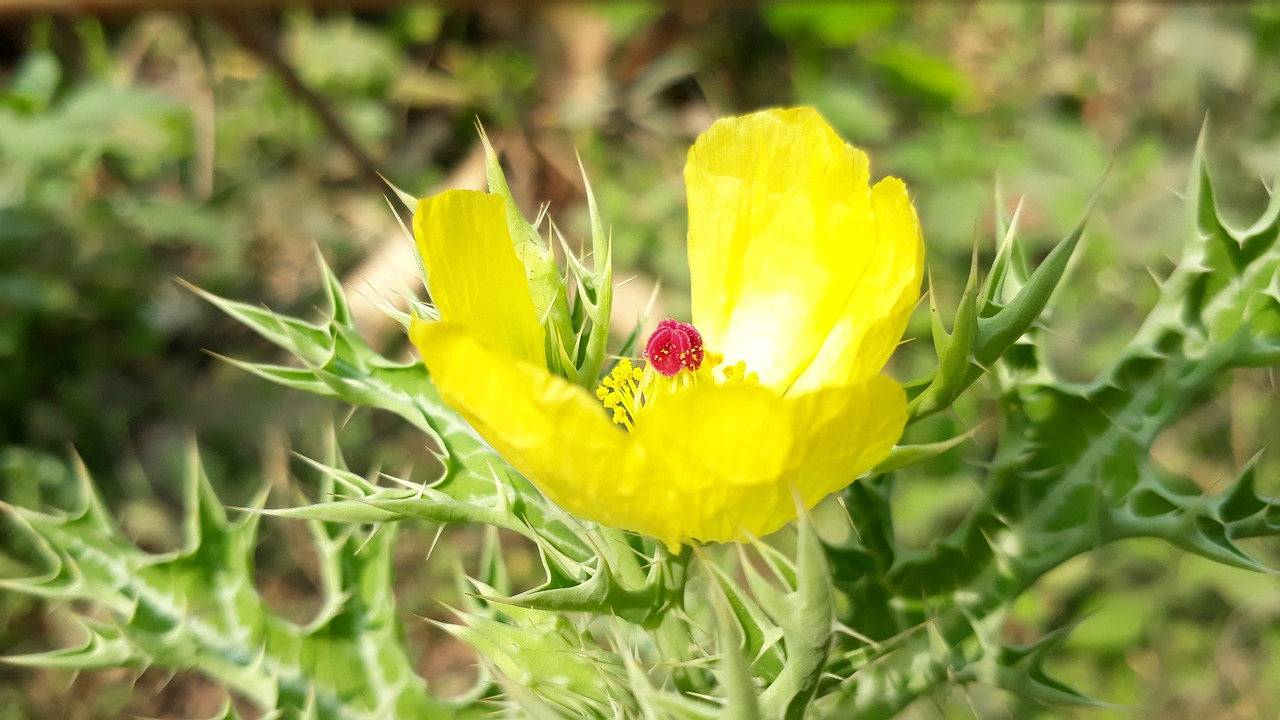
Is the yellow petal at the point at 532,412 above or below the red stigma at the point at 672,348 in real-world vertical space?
above

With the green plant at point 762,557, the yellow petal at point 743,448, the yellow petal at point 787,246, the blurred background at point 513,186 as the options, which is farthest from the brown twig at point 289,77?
the yellow petal at point 743,448

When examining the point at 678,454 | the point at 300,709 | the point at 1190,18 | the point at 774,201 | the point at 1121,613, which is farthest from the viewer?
the point at 1190,18

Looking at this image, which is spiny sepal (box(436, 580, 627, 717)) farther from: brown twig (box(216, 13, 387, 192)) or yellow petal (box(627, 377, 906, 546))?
brown twig (box(216, 13, 387, 192))

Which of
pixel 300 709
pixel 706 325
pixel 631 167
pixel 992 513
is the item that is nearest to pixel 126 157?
pixel 631 167

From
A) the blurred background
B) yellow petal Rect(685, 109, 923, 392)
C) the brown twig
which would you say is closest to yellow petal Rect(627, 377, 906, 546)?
yellow petal Rect(685, 109, 923, 392)

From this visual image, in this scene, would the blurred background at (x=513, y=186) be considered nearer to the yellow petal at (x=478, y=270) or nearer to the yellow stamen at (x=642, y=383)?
the yellow stamen at (x=642, y=383)

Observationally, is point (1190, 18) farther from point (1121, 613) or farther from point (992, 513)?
point (992, 513)
